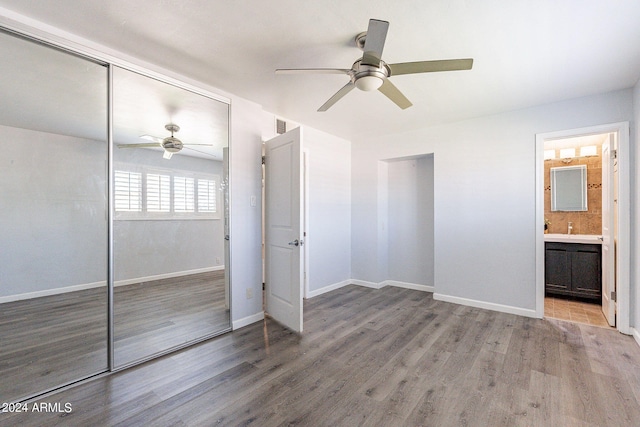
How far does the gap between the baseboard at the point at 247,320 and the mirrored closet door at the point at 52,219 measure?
1.14 metres

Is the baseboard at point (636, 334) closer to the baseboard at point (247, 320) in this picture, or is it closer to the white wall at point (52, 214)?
the baseboard at point (247, 320)

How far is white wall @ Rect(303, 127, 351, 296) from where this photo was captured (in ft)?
14.3

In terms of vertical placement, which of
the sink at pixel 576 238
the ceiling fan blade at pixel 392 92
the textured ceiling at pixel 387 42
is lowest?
the sink at pixel 576 238

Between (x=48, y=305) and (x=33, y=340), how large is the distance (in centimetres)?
28

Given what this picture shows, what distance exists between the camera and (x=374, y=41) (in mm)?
1742

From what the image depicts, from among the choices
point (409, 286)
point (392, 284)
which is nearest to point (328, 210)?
point (392, 284)

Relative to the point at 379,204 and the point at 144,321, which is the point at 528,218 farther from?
the point at 144,321

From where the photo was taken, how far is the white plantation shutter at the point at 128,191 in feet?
7.74

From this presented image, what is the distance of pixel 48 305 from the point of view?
2.46 meters

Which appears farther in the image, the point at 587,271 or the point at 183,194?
the point at 587,271

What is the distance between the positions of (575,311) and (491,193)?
6.11ft

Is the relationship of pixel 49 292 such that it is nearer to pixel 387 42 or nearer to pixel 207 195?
pixel 207 195

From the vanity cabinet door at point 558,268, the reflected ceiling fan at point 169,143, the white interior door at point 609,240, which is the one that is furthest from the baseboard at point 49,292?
the vanity cabinet door at point 558,268

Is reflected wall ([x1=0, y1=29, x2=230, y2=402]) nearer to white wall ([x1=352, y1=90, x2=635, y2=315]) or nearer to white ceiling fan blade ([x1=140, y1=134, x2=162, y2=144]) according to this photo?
white ceiling fan blade ([x1=140, y1=134, x2=162, y2=144])
